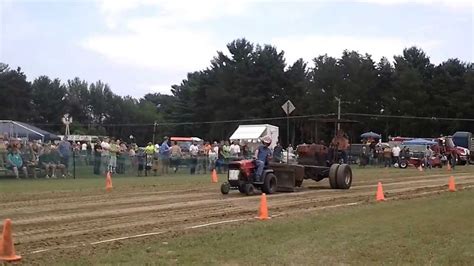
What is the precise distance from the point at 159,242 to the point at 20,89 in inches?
3589

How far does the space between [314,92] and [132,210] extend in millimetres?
74901

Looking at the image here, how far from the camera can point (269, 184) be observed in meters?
19.3

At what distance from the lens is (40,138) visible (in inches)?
1641

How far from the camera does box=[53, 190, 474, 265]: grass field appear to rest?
843 centimetres

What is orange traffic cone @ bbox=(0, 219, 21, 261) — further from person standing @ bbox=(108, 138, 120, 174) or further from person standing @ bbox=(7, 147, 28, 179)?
person standing @ bbox=(108, 138, 120, 174)

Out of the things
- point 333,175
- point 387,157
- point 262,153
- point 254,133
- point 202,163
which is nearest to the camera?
point 262,153

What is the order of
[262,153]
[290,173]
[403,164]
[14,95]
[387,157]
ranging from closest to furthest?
[262,153]
[290,173]
[403,164]
[387,157]
[14,95]

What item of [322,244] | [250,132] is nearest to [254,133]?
[250,132]

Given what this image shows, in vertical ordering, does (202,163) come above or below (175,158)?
below

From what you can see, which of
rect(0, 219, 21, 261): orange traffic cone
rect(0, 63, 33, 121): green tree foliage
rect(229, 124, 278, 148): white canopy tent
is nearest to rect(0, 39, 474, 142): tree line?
rect(0, 63, 33, 121): green tree foliage

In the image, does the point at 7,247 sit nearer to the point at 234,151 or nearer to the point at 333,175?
the point at 333,175

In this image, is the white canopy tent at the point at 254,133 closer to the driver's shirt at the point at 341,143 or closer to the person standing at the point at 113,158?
the person standing at the point at 113,158

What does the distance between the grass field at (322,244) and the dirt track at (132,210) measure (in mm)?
1293

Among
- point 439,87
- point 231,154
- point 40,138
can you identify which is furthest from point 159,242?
point 439,87
